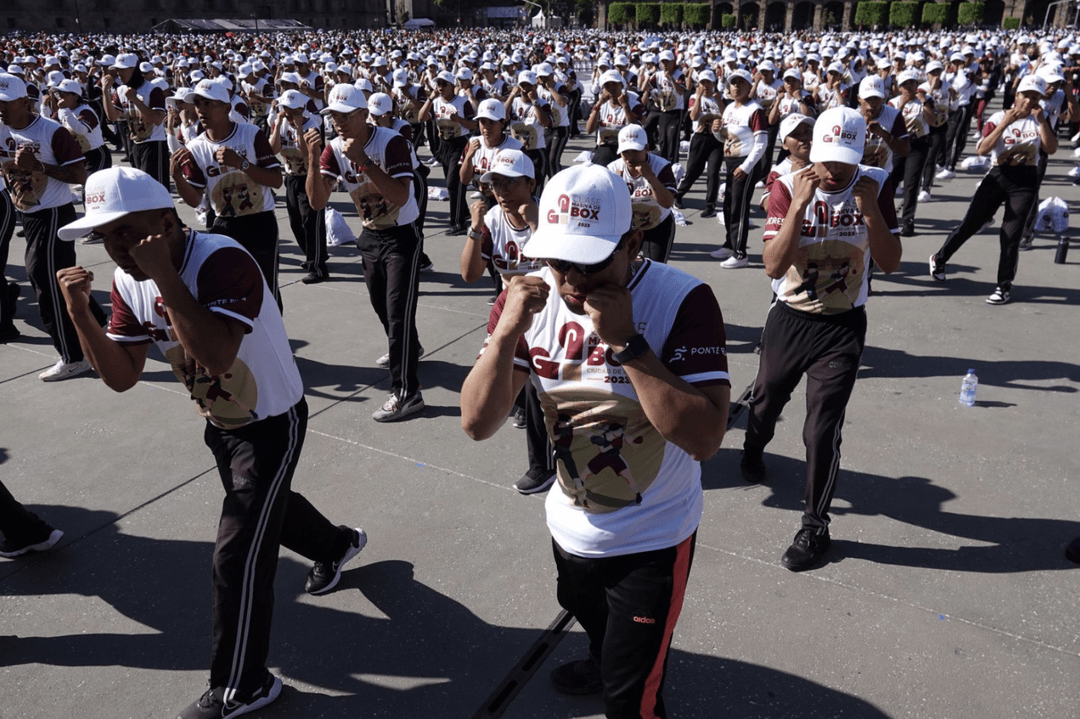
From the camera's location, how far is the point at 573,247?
1.96 m

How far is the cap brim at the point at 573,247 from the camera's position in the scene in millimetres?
1944

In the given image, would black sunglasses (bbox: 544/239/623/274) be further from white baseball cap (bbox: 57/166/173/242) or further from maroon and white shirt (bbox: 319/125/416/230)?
maroon and white shirt (bbox: 319/125/416/230)

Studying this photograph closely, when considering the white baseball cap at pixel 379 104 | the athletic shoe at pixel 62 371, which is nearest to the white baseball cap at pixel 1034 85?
the white baseball cap at pixel 379 104

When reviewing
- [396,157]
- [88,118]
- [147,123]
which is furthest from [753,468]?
[88,118]

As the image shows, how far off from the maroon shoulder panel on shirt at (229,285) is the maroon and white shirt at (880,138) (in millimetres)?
6819

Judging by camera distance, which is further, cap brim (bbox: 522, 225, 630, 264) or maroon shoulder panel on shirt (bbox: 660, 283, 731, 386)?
maroon shoulder panel on shirt (bbox: 660, 283, 731, 386)

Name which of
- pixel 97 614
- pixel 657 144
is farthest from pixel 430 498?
pixel 657 144

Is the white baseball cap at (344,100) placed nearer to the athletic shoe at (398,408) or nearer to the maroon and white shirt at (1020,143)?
the athletic shoe at (398,408)

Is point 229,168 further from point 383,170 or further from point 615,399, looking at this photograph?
point 615,399

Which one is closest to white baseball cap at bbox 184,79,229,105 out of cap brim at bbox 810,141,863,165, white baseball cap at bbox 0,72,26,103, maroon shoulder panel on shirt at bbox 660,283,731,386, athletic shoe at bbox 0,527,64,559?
white baseball cap at bbox 0,72,26,103

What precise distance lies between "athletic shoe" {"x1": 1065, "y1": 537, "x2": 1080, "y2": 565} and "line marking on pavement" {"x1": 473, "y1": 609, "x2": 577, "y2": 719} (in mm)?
2581

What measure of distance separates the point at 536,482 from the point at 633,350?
9.47 ft

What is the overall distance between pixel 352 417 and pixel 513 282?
3.98m

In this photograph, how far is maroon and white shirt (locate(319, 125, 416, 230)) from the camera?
222 inches
